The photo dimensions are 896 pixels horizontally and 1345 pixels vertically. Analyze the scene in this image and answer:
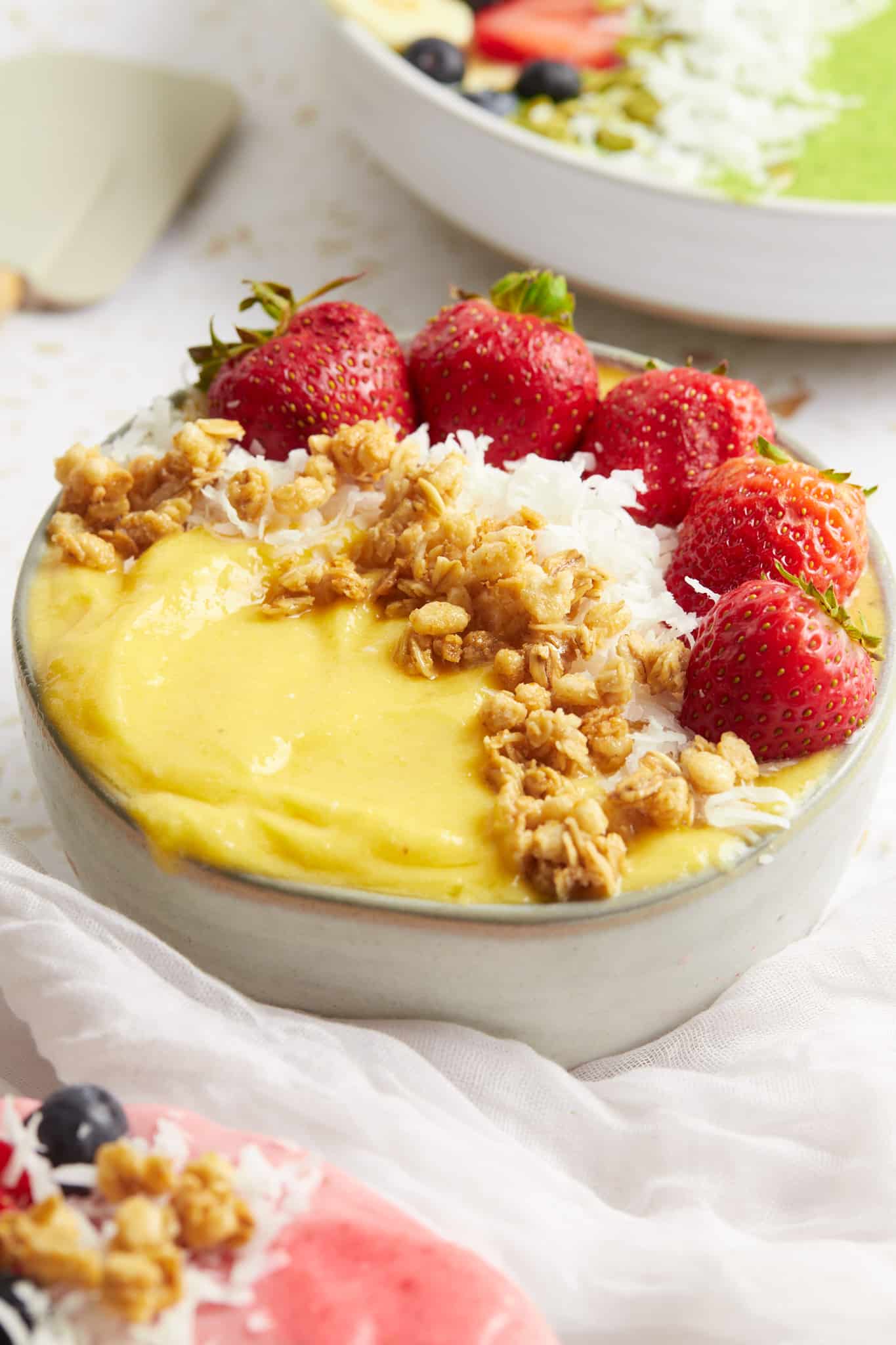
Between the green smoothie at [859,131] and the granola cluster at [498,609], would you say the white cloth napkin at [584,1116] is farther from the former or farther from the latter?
the green smoothie at [859,131]

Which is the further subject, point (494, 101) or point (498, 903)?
point (494, 101)

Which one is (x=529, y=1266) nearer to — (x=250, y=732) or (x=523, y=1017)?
(x=523, y=1017)

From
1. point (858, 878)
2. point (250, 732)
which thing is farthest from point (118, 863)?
point (858, 878)

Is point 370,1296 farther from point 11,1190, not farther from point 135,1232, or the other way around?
point 11,1190

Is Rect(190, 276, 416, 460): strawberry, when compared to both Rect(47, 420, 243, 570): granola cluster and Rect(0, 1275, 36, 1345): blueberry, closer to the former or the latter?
Rect(47, 420, 243, 570): granola cluster

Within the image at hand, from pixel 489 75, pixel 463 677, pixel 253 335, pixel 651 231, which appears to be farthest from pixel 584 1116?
pixel 489 75

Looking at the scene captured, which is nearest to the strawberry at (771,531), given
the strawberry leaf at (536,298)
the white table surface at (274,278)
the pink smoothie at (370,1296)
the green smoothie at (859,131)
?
the strawberry leaf at (536,298)

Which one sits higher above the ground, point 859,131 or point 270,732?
point 859,131
